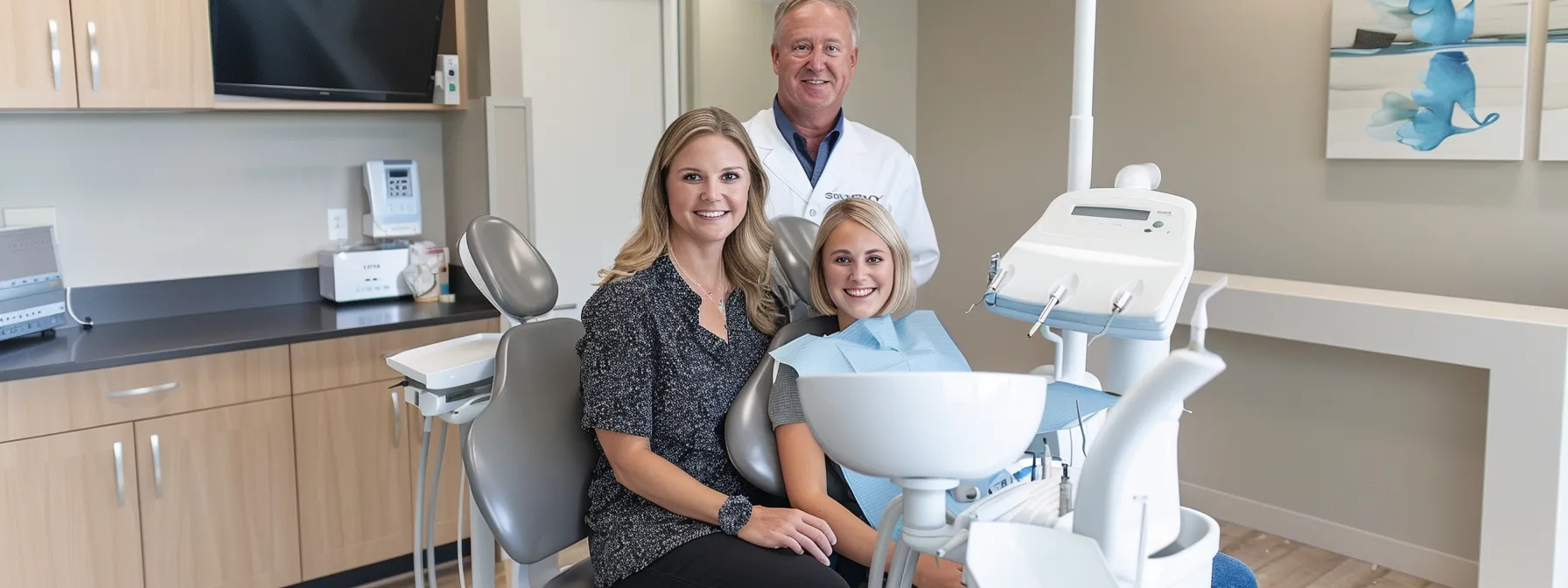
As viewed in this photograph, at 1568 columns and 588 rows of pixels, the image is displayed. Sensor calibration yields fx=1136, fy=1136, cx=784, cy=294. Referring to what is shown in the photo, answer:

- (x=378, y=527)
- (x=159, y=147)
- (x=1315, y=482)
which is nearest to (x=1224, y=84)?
(x=1315, y=482)

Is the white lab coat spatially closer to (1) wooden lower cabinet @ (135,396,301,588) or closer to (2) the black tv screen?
(2) the black tv screen

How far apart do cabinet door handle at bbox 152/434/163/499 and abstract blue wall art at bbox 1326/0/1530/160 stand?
3123 mm

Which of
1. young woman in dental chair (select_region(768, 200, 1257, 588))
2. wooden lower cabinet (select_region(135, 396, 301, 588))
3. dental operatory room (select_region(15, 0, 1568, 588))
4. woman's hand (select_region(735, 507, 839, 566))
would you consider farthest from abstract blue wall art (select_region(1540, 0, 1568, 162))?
wooden lower cabinet (select_region(135, 396, 301, 588))

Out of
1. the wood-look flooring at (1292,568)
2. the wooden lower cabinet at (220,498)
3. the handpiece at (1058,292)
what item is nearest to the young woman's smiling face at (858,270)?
the handpiece at (1058,292)

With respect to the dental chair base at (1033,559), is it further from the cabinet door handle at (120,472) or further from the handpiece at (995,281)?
the cabinet door handle at (120,472)

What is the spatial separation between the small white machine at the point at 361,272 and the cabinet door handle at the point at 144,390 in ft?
1.92

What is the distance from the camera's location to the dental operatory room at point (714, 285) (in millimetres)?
1636

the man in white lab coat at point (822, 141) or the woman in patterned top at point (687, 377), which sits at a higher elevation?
the man in white lab coat at point (822, 141)

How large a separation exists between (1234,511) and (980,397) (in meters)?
2.97

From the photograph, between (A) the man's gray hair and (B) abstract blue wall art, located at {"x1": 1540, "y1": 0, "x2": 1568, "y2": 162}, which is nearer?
(A) the man's gray hair

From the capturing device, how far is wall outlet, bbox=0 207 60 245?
2723 mm

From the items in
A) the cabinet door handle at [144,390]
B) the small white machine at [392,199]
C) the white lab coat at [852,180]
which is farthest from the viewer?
the small white machine at [392,199]

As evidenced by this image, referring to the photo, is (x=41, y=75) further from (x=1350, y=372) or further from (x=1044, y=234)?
(x=1350, y=372)

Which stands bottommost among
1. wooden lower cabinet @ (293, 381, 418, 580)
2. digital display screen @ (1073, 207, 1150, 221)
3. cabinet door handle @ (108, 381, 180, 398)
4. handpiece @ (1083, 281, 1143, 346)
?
wooden lower cabinet @ (293, 381, 418, 580)
